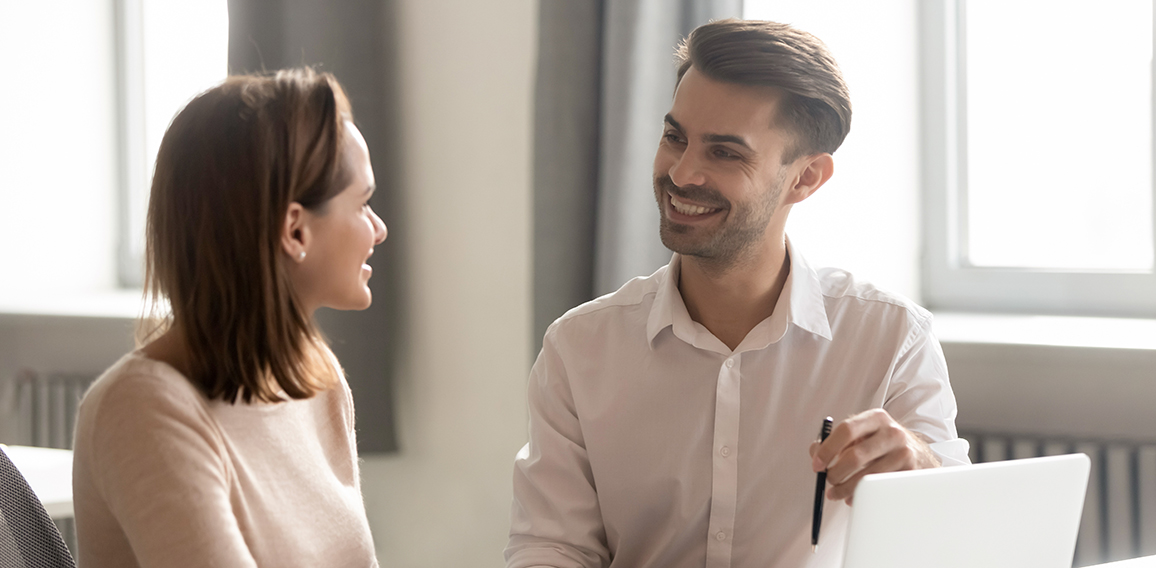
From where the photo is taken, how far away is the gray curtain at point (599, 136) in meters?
2.05

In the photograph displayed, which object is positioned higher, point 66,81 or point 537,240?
point 66,81

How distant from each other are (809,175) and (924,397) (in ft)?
1.29

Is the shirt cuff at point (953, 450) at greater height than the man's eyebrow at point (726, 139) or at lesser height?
lesser

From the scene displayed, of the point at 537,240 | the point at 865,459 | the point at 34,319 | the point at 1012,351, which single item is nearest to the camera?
the point at 865,459

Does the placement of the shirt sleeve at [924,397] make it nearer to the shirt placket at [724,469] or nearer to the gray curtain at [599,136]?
the shirt placket at [724,469]

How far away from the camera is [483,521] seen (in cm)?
250

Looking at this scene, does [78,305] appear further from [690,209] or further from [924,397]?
[924,397]

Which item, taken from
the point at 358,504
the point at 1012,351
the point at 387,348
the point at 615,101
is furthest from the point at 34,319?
the point at 1012,351

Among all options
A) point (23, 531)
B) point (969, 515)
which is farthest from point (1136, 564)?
point (23, 531)

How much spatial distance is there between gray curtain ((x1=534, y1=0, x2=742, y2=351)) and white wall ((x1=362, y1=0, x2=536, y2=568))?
7.7 inches

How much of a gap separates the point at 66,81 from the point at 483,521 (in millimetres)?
2082

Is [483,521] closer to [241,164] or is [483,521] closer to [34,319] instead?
[34,319]

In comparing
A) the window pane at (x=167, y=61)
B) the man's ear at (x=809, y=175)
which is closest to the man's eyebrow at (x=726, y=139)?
the man's ear at (x=809, y=175)

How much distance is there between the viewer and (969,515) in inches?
31.2
